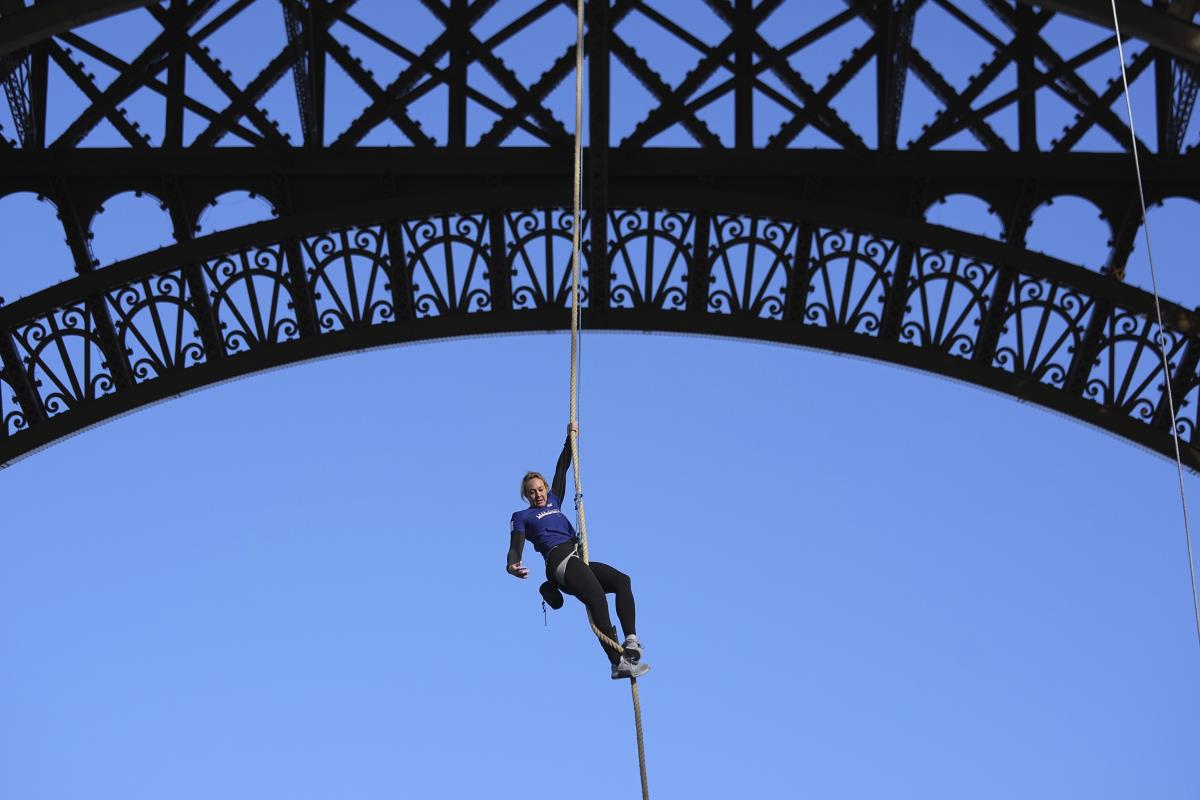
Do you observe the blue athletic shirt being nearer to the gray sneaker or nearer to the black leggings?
the black leggings

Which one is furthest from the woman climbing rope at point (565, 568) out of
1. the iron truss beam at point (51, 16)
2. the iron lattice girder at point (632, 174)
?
the iron lattice girder at point (632, 174)

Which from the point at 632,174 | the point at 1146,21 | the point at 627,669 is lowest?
the point at 627,669

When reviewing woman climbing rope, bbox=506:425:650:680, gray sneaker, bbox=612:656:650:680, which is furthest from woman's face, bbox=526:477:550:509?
gray sneaker, bbox=612:656:650:680

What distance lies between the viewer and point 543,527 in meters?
11.2

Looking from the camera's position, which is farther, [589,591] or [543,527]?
[543,527]

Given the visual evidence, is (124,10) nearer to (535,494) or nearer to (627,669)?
(535,494)

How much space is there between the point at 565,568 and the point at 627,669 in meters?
0.77

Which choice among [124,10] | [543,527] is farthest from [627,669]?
[124,10]

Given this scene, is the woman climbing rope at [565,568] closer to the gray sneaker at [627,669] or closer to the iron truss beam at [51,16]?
the gray sneaker at [627,669]

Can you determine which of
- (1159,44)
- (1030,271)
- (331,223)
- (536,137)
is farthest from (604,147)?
(1159,44)

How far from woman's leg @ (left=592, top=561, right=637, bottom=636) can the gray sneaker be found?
0.30 metres

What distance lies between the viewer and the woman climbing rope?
10594 millimetres

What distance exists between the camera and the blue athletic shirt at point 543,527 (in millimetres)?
11211

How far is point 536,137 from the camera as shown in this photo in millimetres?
16250
